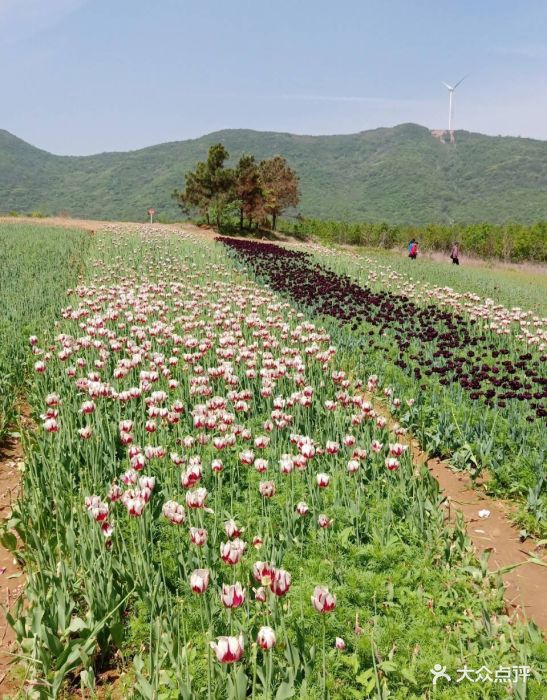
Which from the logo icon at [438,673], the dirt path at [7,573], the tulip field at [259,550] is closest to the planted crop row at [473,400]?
the tulip field at [259,550]

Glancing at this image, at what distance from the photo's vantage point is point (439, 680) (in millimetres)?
3330

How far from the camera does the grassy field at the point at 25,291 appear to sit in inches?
330

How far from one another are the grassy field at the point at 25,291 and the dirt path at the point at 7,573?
12.5 inches

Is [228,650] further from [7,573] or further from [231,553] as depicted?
[7,573]

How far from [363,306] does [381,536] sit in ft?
34.5

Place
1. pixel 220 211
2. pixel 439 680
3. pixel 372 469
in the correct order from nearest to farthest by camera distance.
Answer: pixel 439 680, pixel 372 469, pixel 220 211

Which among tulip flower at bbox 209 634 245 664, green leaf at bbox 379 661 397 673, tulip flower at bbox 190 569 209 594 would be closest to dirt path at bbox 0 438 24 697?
tulip flower at bbox 190 569 209 594

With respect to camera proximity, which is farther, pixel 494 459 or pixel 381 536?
pixel 494 459

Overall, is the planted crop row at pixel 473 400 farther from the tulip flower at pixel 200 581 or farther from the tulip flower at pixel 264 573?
the tulip flower at pixel 200 581

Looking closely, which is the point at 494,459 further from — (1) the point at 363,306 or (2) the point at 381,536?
(1) the point at 363,306

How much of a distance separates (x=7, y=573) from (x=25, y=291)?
10.9m

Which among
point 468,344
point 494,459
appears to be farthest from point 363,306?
point 494,459

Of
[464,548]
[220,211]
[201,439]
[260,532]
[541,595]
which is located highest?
[220,211]

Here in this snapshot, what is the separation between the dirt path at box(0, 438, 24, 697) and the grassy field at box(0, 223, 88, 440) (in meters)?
0.32
